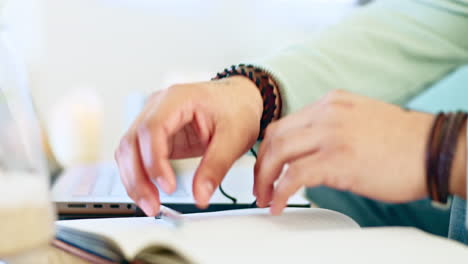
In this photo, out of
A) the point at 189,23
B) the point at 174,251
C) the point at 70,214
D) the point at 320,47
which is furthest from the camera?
the point at 189,23

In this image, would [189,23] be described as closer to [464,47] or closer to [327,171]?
[464,47]

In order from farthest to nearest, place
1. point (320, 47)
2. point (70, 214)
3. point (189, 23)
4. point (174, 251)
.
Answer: point (189, 23), point (320, 47), point (70, 214), point (174, 251)

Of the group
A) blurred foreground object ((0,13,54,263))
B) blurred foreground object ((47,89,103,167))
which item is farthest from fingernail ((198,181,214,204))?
blurred foreground object ((47,89,103,167))

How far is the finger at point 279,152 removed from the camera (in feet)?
0.95

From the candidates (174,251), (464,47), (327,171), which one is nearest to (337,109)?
(327,171)

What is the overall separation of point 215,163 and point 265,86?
14 centimetres

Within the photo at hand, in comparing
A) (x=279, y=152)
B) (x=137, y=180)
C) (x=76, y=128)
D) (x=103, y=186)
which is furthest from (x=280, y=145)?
(x=76, y=128)

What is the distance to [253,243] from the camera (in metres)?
0.23

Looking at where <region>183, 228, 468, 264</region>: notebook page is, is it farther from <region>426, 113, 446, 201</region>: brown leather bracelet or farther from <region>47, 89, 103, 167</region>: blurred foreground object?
<region>47, 89, 103, 167</region>: blurred foreground object

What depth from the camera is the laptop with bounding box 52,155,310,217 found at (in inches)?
14.7

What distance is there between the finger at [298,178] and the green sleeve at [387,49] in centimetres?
21

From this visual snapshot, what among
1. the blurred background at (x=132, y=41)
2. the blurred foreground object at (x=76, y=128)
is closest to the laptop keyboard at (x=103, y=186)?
the blurred foreground object at (x=76, y=128)

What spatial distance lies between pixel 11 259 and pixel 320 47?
41 cm

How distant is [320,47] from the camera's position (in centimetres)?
52
